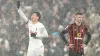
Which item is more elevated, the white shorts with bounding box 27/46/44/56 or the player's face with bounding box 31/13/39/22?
the player's face with bounding box 31/13/39/22

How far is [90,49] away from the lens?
337 inches

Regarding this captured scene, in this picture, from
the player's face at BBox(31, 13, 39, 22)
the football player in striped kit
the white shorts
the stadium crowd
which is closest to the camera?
the football player in striped kit

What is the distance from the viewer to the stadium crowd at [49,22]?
8492 mm

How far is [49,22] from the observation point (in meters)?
8.58

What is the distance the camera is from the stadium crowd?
27.9 feet

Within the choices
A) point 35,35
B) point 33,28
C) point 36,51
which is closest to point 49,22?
point 33,28

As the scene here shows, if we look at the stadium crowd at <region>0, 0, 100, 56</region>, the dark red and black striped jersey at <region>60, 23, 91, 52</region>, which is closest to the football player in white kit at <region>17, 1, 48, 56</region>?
the dark red and black striped jersey at <region>60, 23, 91, 52</region>

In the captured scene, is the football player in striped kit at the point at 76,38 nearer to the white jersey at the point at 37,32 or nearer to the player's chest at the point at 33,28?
the white jersey at the point at 37,32

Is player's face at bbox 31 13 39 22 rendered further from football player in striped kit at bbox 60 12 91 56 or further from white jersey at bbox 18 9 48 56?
football player in striped kit at bbox 60 12 91 56

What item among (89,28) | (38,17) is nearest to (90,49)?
(89,28)

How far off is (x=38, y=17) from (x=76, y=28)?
0.95m

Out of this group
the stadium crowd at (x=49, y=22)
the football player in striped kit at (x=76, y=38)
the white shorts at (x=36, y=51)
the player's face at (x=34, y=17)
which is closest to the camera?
the football player in striped kit at (x=76, y=38)

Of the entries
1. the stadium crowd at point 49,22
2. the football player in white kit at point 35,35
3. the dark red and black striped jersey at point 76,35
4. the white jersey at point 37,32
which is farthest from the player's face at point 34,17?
the dark red and black striped jersey at point 76,35

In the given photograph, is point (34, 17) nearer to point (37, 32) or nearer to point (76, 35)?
point (37, 32)
